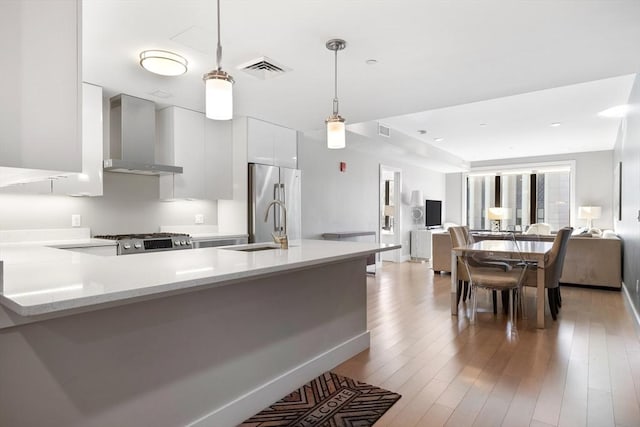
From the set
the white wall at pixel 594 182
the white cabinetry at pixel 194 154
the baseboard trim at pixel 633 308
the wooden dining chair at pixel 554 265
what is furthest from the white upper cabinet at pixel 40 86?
the white wall at pixel 594 182

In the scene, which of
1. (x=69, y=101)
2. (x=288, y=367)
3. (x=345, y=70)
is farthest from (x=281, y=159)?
(x=69, y=101)

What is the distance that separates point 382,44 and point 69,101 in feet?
6.74

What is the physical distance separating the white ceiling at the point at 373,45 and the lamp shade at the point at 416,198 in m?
5.40

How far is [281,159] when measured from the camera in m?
5.14

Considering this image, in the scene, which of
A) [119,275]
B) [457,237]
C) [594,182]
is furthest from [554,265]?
[594,182]

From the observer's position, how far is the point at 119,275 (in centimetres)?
151

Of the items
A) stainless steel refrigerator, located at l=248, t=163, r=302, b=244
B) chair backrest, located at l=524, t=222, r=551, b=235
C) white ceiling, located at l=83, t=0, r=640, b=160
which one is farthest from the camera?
chair backrest, located at l=524, t=222, r=551, b=235

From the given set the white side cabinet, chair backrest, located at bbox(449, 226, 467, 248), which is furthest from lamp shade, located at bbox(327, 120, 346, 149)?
the white side cabinet

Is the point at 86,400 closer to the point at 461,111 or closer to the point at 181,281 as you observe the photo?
the point at 181,281

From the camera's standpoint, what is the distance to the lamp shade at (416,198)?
9.42 m

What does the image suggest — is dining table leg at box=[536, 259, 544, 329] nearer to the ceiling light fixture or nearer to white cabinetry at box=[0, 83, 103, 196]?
the ceiling light fixture

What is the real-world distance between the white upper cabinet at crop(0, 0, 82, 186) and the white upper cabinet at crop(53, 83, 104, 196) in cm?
229

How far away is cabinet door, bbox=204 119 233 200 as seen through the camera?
4520 millimetres

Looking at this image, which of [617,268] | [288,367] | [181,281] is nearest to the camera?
[181,281]
